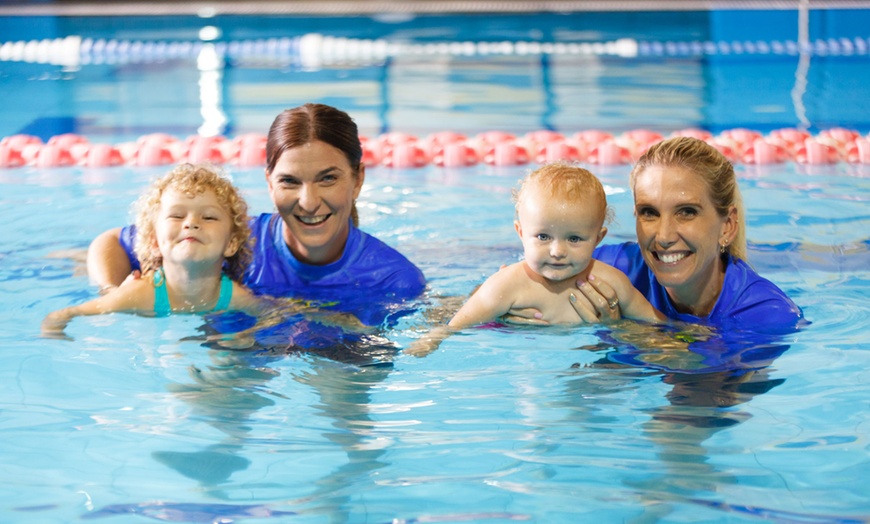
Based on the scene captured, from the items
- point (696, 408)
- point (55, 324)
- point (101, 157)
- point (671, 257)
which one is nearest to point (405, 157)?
point (101, 157)

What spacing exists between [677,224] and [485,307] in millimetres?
755

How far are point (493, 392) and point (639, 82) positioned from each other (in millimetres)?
7855

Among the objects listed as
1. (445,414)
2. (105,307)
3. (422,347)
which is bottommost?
(445,414)

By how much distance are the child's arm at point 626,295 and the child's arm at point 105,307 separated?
1776mm

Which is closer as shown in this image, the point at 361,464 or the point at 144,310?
the point at 361,464

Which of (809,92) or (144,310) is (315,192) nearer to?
(144,310)

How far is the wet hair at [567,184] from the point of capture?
364cm

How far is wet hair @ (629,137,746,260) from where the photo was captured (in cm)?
363

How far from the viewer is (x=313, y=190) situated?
4.06m

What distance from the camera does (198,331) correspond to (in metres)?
4.07

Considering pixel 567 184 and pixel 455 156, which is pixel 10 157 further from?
pixel 567 184

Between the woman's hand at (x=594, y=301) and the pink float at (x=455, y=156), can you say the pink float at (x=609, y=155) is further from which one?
the woman's hand at (x=594, y=301)

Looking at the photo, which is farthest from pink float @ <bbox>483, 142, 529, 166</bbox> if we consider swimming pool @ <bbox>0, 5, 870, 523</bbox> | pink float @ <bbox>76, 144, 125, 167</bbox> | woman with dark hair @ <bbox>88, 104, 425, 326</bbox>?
woman with dark hair @ <bbox>88, 104, 425, 326</bbox>

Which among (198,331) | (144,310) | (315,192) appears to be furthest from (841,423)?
(144,310)
